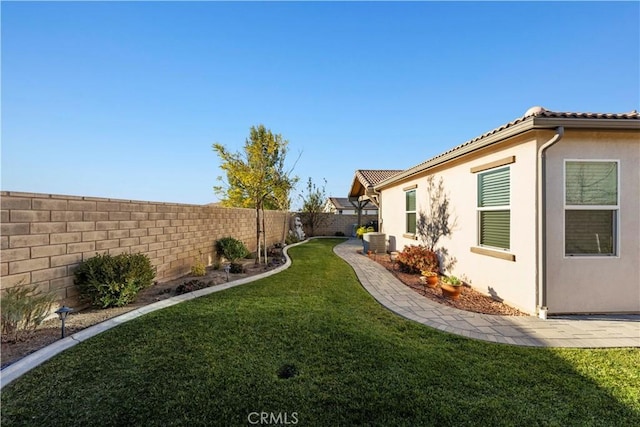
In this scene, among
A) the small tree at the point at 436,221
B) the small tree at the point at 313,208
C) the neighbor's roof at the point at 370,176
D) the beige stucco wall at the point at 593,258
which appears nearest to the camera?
the beige stucco wall at the point at 593,258

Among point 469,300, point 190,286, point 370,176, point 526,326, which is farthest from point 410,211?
point 190,286

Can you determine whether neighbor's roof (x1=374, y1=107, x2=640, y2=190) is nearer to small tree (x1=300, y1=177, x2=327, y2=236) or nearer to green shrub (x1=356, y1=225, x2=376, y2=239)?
green shrub (x1=356, y1=225, x2=376, y2=239)

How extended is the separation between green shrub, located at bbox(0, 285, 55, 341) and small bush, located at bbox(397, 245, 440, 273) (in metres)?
8.47

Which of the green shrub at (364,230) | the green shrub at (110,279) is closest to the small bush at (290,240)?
the green shrub at (364,230)

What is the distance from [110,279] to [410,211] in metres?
9.73

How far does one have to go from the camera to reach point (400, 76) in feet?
38.6

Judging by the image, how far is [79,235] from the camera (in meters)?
4.75

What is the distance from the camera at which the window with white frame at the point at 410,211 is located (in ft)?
34.5

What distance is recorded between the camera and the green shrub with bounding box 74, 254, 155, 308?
4.67 m

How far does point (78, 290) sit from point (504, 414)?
6439 mm

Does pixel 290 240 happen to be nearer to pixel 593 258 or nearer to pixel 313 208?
pixel 313 208

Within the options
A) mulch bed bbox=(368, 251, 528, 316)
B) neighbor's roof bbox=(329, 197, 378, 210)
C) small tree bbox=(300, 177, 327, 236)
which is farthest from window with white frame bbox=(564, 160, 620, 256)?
neighbor's roof bbox=(329, 197, 378, 210)

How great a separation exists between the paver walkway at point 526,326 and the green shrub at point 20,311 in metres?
5.71

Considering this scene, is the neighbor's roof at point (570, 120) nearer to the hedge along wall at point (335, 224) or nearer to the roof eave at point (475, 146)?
the roof eave at point (475, 146)
